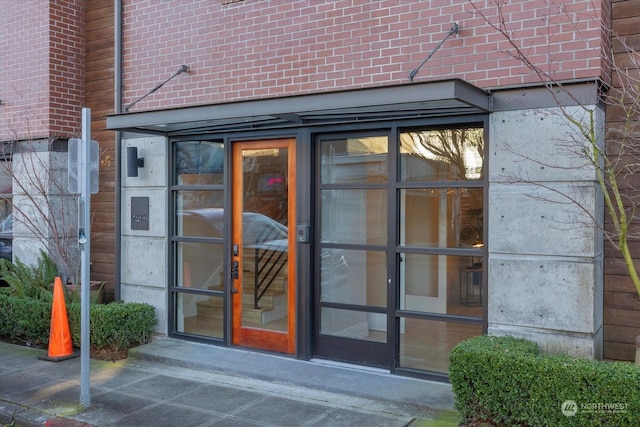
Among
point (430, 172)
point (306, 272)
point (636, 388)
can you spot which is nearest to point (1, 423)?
point (306, 272)

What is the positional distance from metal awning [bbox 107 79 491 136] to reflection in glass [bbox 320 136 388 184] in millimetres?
283

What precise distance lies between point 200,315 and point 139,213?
1555mm

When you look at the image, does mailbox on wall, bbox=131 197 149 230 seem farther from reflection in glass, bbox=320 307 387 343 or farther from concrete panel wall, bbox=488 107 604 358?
concrete panel wall, bbox=488 107 604 358

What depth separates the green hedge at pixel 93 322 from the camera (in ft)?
23.6

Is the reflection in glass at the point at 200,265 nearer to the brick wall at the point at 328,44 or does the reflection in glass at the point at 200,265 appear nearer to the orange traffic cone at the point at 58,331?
the orange traffic cone at the point at 58,331

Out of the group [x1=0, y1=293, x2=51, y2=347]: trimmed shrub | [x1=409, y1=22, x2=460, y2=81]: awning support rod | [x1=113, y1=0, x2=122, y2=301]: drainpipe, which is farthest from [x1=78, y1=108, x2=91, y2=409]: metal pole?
[x1=409, y1=22, x2=460, y2=81]: awning support rod

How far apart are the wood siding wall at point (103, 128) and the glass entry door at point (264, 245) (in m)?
2.23

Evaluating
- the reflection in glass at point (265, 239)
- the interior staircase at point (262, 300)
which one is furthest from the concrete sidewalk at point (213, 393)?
the reflection in glass at point (265, 239)

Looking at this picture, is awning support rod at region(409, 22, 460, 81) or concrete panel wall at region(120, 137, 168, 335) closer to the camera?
awning support rod at region(409, 22, 460, 81)

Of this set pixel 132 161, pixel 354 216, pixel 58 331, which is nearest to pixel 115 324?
pixel 58 331

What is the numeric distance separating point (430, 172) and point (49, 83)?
18.3 feet

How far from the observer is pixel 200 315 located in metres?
7.70

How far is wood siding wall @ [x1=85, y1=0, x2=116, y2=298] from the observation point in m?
8.55

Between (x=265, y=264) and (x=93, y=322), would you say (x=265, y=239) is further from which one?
(x=93, y=322)
